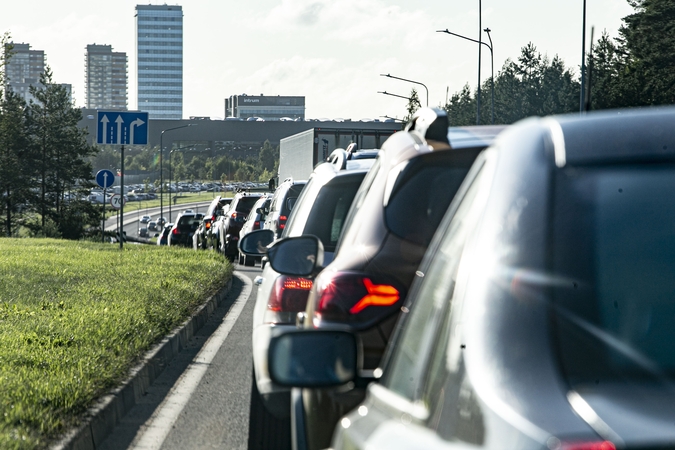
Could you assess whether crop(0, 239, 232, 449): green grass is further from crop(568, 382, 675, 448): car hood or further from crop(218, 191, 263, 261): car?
crop(218, 191, 263, 261): car

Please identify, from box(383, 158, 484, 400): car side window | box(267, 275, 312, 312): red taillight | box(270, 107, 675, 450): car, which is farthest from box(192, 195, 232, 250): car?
box(270, 107, 675, 450): car

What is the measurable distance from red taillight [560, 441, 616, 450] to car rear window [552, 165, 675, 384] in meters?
0.26

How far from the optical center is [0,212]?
2960 inches

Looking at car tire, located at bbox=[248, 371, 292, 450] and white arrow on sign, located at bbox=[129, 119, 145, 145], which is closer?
car tire, located at bbox=[248, 371, 292, 450]

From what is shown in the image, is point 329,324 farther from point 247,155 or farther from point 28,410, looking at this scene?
point 247,155

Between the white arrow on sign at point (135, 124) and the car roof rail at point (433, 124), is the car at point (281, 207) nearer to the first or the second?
the car roof rail at point (433, 124)

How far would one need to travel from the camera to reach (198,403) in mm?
7758

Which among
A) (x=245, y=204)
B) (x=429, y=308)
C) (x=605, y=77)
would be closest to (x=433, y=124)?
(x=429, y=308)

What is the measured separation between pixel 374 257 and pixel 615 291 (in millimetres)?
2171

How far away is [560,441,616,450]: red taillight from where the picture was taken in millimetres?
1286

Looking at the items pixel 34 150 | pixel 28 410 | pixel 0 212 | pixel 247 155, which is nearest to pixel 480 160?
pixel 28 410

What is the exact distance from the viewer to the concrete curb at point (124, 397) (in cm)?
597

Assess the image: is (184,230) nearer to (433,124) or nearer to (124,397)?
(124,397)

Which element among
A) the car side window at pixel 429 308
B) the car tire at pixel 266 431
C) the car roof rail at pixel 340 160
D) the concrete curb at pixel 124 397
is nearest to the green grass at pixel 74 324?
the concrete curb at pixel 124 397
